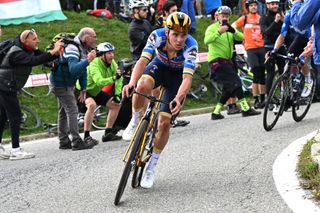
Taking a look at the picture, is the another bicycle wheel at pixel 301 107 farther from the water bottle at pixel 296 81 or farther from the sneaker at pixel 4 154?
the sneaker at pixel 4 154

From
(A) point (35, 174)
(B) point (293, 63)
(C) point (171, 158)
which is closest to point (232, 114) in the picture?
(B) point (293, 63)

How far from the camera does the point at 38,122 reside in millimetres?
13070

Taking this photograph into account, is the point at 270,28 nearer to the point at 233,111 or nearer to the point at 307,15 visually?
the point at 233,111

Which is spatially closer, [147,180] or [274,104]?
[147,180]

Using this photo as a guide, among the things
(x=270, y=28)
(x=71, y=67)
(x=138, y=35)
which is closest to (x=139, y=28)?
(x=138, y=35)

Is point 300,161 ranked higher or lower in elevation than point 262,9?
higher

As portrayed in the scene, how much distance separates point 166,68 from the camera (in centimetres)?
694

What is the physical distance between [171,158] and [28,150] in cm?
332

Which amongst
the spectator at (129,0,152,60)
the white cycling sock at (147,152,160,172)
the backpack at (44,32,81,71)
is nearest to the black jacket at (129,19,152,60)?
the spectator at (129,0,152,60)

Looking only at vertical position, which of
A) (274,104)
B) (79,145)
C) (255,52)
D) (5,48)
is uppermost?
(5,48)

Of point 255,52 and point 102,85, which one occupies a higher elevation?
point 102,85

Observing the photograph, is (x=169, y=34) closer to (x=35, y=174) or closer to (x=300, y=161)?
(x=300, y=161)

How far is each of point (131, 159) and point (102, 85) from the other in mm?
4928

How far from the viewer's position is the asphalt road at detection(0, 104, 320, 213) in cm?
591
